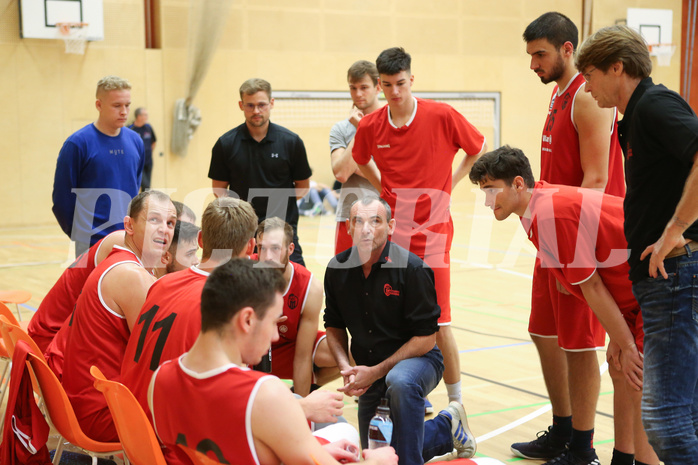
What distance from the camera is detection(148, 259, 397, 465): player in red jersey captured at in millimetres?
2176

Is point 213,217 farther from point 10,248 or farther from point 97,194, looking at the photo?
point 10,248

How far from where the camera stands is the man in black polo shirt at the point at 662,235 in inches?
110

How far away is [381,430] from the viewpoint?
368cm

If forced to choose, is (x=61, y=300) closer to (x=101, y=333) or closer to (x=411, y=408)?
(x=101, y=333)

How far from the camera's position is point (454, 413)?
416 centimetres

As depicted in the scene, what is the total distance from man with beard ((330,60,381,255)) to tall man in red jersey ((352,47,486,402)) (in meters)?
0.59

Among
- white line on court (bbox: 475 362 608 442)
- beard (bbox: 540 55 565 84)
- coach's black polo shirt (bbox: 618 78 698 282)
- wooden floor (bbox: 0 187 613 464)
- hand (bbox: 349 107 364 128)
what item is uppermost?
beard (bbox: 540 55 565 84)

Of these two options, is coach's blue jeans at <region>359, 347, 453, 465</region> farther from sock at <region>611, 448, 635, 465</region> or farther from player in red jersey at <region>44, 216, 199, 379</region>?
player in red jersey at <region>44, 216, 199, 379</region>

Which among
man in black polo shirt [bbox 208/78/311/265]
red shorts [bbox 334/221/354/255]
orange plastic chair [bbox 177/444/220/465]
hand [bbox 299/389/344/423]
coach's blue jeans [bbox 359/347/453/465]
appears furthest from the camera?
man in black polo shirt [bbox 208/78/311/265]

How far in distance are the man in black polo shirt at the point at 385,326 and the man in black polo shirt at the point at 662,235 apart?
115cm

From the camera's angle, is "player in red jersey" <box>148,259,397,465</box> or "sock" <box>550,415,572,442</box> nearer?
"player in red jersey" <box>148,259,397,465</box>

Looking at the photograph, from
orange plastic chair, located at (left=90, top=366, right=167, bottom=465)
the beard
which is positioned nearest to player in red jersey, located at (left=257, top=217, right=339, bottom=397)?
orange plastic chair, located at (left=90, top=366, right=167, bottom=465)

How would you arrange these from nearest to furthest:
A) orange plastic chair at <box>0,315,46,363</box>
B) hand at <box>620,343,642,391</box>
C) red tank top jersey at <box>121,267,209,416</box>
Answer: red tank top jersey at <box>121,267,209,416</box>
hand at <box>620,343,642,391</box>
orange plastic chair at <box>0,315,46,363</box>

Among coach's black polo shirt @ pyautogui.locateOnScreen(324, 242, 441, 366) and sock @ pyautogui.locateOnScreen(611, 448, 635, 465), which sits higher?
coach's black polo shirt @ pyautogui.locateOnScreen(324, 242, 441, 366)
